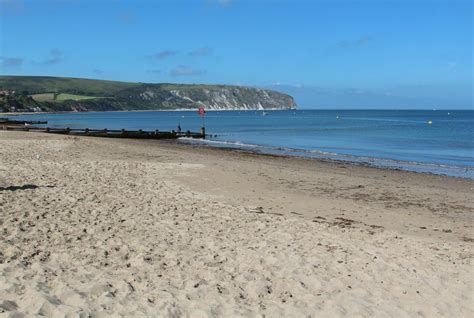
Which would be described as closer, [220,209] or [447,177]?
[220,209]

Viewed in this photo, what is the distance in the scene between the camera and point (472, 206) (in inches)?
608

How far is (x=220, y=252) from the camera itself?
8.20 m

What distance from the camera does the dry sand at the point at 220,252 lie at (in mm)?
6094

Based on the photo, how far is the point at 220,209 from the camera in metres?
12.0

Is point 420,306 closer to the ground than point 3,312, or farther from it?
closer to the ground

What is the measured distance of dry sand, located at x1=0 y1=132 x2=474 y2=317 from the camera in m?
6.09

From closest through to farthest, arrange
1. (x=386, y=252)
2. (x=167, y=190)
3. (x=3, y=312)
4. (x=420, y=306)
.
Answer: (x=3, y=312), (x=420, y=306), (x=386, y=252), (x=167, y=190)

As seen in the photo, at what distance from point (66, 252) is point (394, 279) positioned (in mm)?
5230

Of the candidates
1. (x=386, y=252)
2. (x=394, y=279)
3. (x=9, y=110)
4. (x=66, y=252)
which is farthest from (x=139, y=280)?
(x=9, y=110)

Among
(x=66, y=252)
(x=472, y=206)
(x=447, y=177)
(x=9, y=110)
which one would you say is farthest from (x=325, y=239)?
(x=9, y=110)

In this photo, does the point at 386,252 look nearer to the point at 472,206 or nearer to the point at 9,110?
the point at 472,206

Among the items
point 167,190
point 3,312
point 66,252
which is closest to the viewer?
point 3,312

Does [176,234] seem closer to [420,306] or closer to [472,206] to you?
[420,306]

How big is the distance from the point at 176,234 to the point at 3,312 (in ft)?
13.9
